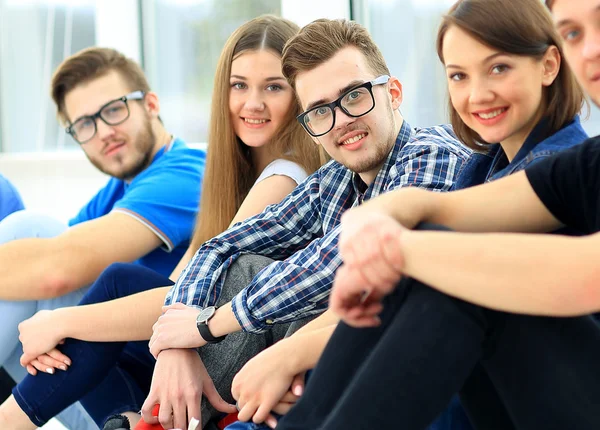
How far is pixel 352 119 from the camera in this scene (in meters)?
1.74

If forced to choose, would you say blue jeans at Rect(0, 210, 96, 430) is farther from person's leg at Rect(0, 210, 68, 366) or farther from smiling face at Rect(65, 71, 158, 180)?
smiling face at Rect(65, 71, 158, 180)

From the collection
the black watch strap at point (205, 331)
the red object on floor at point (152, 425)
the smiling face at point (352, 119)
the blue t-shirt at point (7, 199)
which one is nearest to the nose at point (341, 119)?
the smiling face at point (352, 119)

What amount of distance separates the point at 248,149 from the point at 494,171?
93cm

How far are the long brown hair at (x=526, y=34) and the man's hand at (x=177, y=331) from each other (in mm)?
816

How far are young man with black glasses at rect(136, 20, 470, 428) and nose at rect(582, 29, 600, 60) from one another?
49 centimetres

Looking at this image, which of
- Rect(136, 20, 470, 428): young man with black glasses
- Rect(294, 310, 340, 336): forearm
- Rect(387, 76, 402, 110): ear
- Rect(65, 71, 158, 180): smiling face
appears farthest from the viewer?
Rect(65, 71, 158, 180): smiling face

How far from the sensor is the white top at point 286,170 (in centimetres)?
209

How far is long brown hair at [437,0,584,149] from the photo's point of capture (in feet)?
4.67

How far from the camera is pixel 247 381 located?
4.72ft

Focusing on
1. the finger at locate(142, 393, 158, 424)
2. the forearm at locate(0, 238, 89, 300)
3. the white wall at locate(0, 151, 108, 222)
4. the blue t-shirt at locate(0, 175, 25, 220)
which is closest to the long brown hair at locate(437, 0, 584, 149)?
the finger at locate(142, 393, 158, 424)

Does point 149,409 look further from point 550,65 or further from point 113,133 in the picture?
point 113,133

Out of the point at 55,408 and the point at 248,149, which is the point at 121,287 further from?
the point at 248,149

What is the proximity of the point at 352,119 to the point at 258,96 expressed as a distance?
1.61 ft

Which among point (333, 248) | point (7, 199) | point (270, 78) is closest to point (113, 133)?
point (7, 199)
